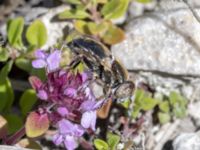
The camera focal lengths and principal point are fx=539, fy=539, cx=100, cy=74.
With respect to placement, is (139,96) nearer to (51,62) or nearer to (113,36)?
(113,36)

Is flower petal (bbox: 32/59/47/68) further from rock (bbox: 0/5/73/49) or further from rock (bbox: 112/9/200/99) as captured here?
rock (bbox: 0/5/73/49)

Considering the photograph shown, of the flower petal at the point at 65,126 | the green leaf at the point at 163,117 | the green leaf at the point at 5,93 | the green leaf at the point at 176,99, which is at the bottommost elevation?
the green leaf at the point at 163,117

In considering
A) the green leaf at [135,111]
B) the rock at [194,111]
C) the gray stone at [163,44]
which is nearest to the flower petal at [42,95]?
the green leaf at [135,111]

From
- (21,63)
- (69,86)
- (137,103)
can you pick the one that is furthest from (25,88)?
(69,86)

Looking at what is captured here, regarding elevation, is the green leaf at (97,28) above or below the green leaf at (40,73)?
below

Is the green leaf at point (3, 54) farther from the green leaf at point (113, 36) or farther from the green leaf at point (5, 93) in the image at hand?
the green leaf at point (113, 36)

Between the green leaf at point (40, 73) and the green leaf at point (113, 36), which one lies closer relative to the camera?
the green leaf at point (40, 73)
